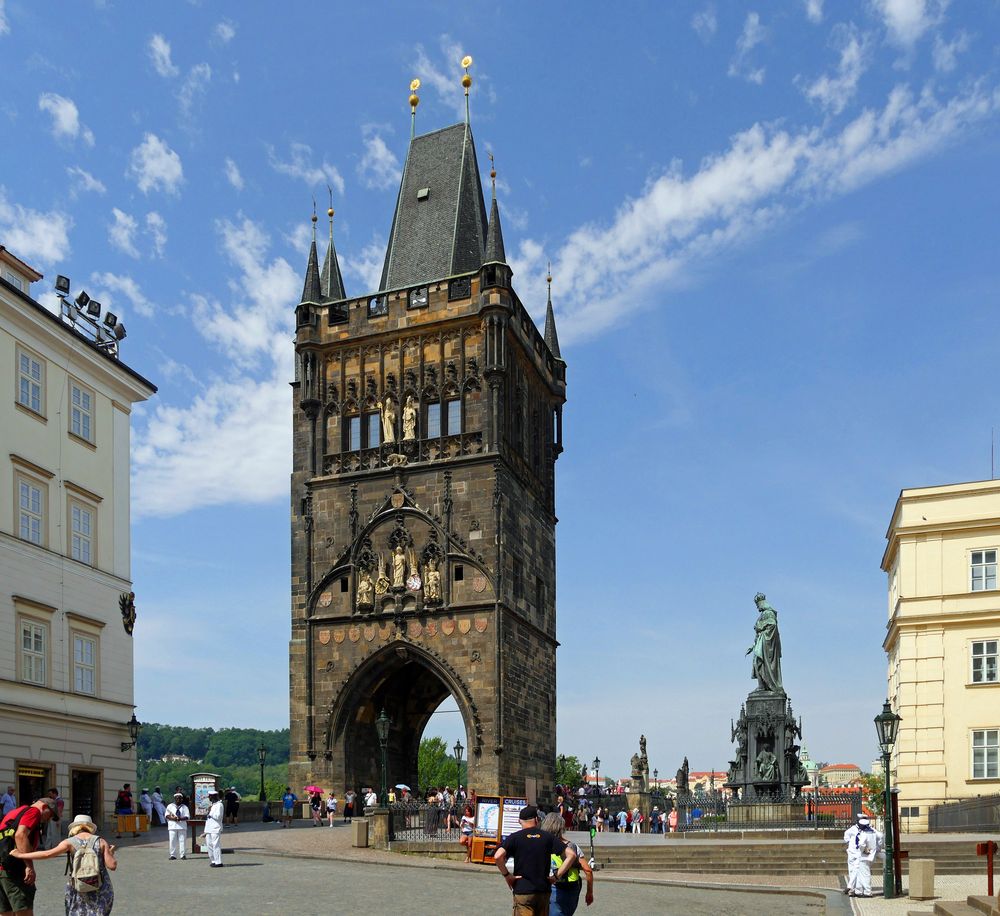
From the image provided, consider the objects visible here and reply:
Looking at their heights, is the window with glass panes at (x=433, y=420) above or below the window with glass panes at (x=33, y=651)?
above

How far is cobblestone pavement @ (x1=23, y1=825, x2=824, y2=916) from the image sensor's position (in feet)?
62.2

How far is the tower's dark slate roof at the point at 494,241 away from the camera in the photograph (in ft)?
166

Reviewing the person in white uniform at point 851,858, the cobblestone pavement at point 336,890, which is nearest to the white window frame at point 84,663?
the cobblestone pavement at point 336,890

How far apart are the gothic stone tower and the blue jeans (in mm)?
32879

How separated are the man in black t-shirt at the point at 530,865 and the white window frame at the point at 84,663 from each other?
80.7 feet

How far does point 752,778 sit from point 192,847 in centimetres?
1414

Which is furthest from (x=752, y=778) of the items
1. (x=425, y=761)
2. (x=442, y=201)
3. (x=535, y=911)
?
(x=425, y=761)

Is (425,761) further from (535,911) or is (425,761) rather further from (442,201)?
(535,911)

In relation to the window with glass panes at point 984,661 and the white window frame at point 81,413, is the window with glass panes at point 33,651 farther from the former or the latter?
the window with glass panes at point 984,661

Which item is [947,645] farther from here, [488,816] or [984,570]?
[488,816]

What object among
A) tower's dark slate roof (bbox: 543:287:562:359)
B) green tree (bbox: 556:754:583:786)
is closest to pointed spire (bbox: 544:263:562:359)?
tower's dark slate roof (bbox: 543:287:562:359)

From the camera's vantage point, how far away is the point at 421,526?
161 ft

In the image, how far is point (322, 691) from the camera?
4878cm

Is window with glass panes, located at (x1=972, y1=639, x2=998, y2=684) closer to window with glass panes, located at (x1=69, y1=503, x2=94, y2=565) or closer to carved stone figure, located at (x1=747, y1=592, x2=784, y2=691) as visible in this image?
carved stone figure, located at (x1=747, y1=592, x2=784, y2=691)
